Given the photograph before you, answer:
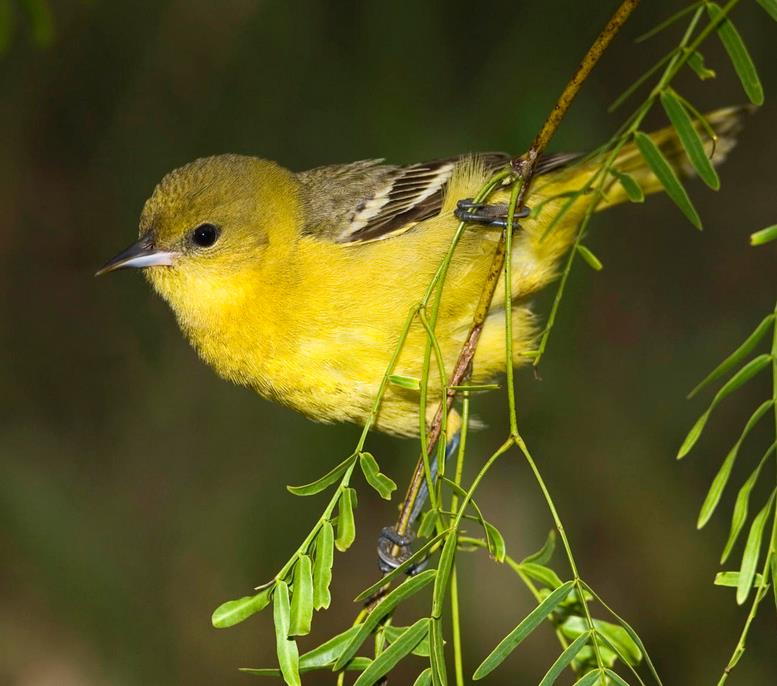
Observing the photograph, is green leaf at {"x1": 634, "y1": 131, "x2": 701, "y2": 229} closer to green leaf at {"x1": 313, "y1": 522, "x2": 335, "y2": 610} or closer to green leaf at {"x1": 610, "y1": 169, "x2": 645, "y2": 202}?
green leaf at {"x1": 610, "y1": 169, "x2": 645, "y2": 202}

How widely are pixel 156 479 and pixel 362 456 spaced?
4.86m

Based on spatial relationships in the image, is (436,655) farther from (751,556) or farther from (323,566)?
(751,556)

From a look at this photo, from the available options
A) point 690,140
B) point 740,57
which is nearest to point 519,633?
point 690,140

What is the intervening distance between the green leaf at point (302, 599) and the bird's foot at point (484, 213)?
2.57ft

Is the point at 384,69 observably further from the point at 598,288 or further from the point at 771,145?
Result: the point at 771,145

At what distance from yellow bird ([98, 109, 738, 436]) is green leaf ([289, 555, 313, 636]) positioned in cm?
124

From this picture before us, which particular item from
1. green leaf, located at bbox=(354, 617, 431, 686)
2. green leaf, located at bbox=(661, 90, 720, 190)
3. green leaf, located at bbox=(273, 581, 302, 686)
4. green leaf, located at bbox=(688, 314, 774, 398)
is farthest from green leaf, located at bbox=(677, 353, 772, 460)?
green leaf, located at bbox=(273, 581, 302, 686)

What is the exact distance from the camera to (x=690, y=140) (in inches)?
71.9

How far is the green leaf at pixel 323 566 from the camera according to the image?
6.28 feet

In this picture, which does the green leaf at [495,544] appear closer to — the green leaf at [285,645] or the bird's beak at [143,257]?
the green leaf at [285,645]

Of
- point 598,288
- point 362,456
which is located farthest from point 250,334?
point 598,288

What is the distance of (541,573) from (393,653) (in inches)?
19.5

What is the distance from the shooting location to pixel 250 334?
3.31 m

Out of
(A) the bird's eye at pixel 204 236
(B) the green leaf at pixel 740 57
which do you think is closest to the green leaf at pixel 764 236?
(B) the green leaf at pixel 740 57
